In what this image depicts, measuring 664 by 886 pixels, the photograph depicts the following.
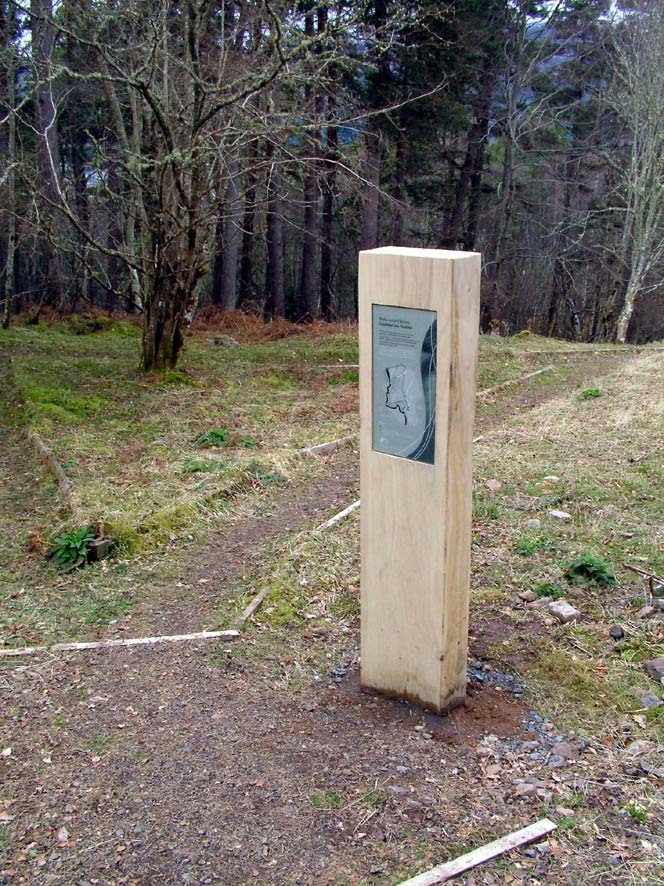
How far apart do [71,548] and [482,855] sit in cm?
364

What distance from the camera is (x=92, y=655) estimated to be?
4.41m

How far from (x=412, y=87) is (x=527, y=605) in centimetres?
1677

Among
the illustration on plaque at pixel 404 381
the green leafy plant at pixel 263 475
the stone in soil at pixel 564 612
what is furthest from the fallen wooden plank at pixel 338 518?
the illustration on plaque at pixel 404 381

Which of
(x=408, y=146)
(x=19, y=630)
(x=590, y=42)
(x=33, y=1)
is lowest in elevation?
(x=19, y=630)

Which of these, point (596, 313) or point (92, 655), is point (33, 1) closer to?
point (92, 655)

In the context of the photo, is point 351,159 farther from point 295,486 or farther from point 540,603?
point 540,603

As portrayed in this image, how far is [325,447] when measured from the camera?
27.0 ft

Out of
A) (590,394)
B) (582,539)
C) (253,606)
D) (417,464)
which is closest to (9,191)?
(590,394)

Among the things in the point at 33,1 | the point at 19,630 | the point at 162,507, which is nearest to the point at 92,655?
the point at 19,630

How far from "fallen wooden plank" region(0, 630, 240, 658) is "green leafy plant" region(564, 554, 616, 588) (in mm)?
2115

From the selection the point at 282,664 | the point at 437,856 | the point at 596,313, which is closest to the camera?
the point at 437,856

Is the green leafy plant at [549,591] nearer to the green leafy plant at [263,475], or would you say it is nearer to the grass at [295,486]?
the grass at [295,486]

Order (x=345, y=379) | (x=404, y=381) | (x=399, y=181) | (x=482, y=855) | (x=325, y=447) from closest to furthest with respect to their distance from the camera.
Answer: (x=482, y=855), (x=404, y=381), (x=325, y=447), (x=345, y=379), (x=399, y=181)

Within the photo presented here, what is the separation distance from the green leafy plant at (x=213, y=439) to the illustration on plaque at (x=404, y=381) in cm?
464
